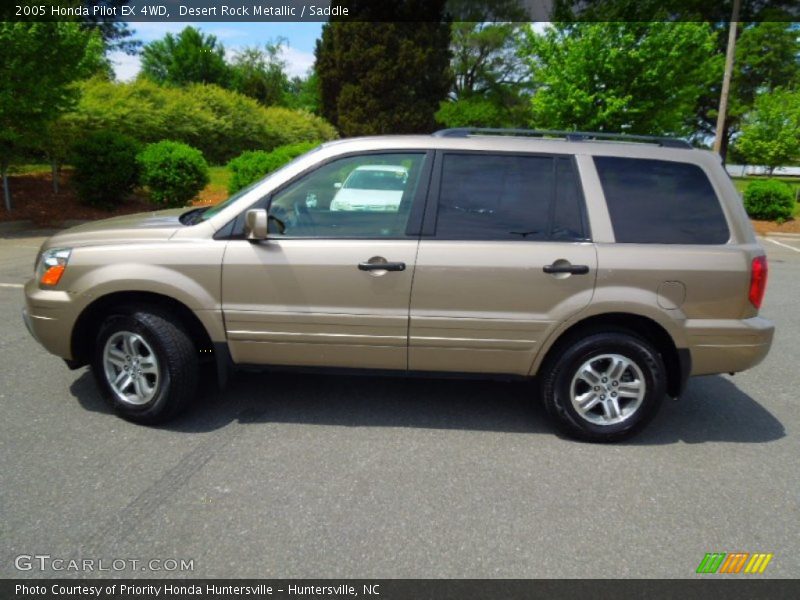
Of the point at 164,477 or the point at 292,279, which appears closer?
the point at 164,477

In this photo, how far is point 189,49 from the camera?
2021 inches

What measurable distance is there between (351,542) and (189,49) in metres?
57.7

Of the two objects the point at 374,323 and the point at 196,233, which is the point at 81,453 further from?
the point at 374,323

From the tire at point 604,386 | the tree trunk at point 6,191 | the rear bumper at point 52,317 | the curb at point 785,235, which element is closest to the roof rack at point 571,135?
the tire at point 604,386

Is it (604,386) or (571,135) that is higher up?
(571,135)

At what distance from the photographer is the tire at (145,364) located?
3541mm

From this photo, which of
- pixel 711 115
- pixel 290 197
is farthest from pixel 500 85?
pixel 290 197

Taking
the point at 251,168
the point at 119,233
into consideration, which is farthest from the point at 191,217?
the point at 251,168

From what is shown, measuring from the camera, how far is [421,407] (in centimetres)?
406

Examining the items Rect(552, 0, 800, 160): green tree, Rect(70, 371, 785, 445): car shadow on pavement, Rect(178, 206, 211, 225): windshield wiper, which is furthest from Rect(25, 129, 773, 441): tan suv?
Rect(552, 0, 800, 160): green tree

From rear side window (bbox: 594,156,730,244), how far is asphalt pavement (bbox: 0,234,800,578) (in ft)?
4.46

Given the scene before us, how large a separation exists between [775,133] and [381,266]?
2248 centimetres

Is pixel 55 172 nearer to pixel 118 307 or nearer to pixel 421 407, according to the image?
pixel 118 307

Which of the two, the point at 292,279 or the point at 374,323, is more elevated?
the point at 292,279
